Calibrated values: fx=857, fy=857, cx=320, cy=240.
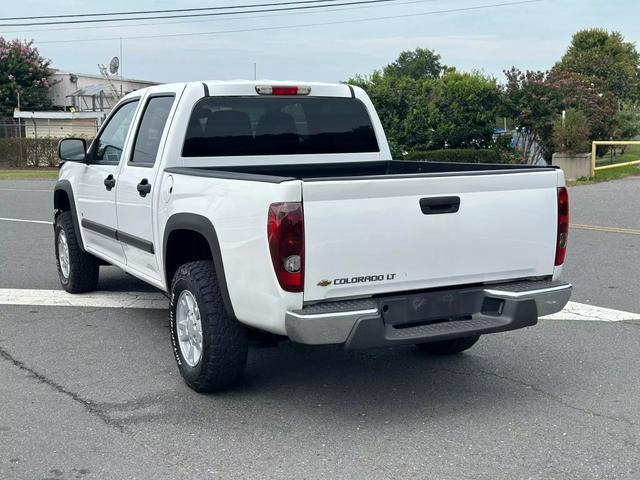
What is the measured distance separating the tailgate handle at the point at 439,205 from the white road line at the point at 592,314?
282 centimetres

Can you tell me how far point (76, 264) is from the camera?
26.9ft

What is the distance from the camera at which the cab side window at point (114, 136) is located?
6.94 meters

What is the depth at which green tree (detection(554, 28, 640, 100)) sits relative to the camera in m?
53.1

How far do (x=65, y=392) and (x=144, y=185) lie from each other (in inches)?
60.5

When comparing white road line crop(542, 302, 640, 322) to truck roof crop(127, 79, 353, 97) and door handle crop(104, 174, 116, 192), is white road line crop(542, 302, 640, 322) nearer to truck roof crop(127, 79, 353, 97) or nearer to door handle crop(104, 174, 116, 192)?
truck roof crop(127, 79, 353, 97)

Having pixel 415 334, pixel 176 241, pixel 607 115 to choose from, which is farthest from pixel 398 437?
pixel 607 115

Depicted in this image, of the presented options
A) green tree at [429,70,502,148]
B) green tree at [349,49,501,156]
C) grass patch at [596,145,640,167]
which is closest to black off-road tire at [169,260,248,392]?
green tree at [349,49,501,156]

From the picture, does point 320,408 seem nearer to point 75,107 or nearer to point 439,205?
point 439,205

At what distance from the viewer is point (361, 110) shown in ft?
22.5

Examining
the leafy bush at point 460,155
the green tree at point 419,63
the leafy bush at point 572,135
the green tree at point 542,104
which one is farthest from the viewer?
the green tree at point 419,63

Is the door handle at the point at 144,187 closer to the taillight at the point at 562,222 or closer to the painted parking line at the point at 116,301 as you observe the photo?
the painted parking line at the point at 116,301

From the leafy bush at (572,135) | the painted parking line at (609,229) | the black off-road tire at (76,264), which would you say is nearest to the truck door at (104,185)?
the black off-road tire at (76,264)

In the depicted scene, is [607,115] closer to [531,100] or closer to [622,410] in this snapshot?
[531,100]

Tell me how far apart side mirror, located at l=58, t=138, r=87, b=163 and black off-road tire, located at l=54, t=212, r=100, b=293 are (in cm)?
83
